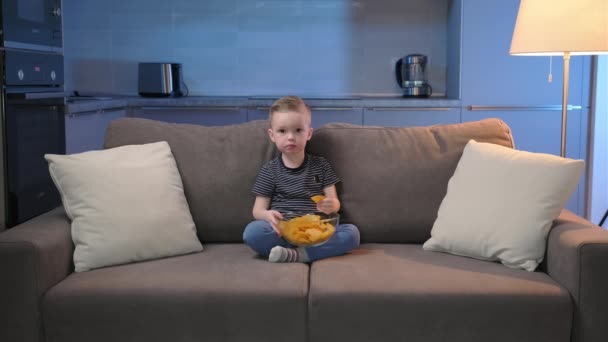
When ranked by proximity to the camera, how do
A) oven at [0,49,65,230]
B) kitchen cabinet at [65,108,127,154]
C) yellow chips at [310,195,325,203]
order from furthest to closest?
kitchen cabinet at [65,108,127,154] → oven at [0,49,65,230] → yellow chips at [310,195,325,203]

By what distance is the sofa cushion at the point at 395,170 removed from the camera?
9.57 feet

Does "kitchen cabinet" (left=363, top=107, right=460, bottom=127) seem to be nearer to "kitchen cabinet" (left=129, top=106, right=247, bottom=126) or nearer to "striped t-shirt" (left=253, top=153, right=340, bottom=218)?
"kitchen cabinet" (left=129, top=106, right=247, bottom=126)

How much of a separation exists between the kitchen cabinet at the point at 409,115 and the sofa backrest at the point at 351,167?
1858 millimetres

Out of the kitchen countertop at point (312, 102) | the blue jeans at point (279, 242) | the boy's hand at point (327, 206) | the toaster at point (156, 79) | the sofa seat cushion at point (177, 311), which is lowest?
the sofa seat cushion at point (177, 311)

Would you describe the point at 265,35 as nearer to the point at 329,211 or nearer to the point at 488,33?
the point at 488,33

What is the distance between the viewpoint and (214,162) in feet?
9.78

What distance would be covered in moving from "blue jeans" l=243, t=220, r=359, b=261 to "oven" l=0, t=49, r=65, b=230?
1.14 meters

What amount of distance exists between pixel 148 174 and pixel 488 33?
2832 mm

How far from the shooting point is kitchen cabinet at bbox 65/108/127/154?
4035mm

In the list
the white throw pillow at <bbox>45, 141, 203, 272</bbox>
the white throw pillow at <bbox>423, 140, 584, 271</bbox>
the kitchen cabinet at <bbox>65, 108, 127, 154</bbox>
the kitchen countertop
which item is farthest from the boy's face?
the kitchen countertop

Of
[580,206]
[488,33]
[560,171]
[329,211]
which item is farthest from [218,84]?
[560,171]

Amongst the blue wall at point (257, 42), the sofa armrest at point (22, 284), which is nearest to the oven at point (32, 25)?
the sofa armrest at point (22, 284)

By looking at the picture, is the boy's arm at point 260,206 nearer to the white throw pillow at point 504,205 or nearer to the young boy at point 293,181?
the young boy at point 293,181

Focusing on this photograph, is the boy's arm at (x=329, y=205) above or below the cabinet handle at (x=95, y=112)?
below
